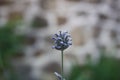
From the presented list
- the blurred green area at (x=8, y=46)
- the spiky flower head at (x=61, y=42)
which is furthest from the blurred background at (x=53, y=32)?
the spiky flower head at (x=61, y=42)

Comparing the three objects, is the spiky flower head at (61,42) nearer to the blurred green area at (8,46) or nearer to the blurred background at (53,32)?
the blurred green area at (8,46)

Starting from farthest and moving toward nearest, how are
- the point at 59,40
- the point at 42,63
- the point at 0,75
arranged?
the point at 42,63 → the point at 0,75 → the point at 59,40

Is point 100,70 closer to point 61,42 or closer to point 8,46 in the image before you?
point 8,46

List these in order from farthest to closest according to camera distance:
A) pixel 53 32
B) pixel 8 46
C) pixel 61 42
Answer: pixel 53 32
pixel 8 46
pixel 61 42

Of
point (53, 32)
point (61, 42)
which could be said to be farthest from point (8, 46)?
point (61, 42)

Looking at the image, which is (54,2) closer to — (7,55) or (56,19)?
(56,19)

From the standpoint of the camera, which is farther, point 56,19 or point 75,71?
point 56,19

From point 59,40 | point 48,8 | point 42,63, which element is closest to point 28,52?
point 42,63
